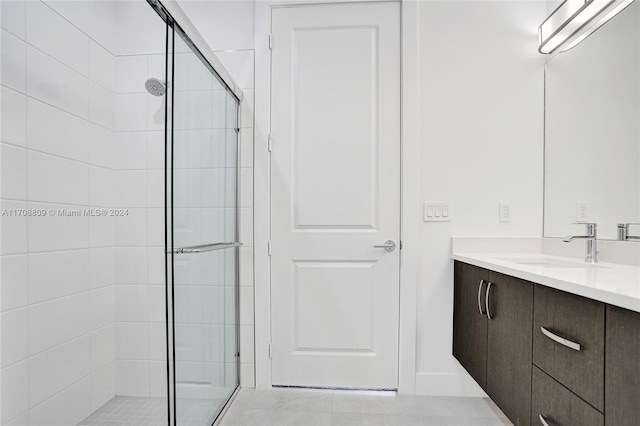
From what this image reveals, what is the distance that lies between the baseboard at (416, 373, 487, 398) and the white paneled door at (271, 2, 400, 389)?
173 mm

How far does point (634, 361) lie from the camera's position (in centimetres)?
84

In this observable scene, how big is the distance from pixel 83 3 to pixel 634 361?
2.59 m

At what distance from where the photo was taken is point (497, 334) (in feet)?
5.30

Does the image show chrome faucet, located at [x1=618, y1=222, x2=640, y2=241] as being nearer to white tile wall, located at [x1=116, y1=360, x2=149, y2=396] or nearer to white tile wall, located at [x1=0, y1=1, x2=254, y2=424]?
white tile wall, located at [x1=0, y1=1, x2=254, y2=424]

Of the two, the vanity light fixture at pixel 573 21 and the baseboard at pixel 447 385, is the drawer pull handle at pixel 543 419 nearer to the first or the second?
the baseboard at pixel 447 385

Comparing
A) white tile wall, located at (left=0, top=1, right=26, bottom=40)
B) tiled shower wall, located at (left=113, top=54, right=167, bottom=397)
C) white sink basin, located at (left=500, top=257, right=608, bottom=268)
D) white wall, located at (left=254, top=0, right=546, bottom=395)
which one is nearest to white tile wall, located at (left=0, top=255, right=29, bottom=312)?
tiled shower wall, located at (left=113, top=54, right=167, bottom=397)

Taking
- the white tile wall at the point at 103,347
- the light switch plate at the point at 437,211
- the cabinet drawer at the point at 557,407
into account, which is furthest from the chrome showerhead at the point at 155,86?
the cabinet drawer at the point at 557,407

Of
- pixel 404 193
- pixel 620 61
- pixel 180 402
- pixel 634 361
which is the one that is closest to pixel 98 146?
pixel 180 402

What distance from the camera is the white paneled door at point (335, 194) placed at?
86.3 inches

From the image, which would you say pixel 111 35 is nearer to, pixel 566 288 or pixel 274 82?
pixel 274 82

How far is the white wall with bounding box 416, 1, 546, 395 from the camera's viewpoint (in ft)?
7.05

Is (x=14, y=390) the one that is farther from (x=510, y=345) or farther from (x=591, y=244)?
(x=591, y=244)

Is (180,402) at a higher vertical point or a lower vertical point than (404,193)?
lower

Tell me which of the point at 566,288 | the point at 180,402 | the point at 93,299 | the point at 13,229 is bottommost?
the point at 180,402
